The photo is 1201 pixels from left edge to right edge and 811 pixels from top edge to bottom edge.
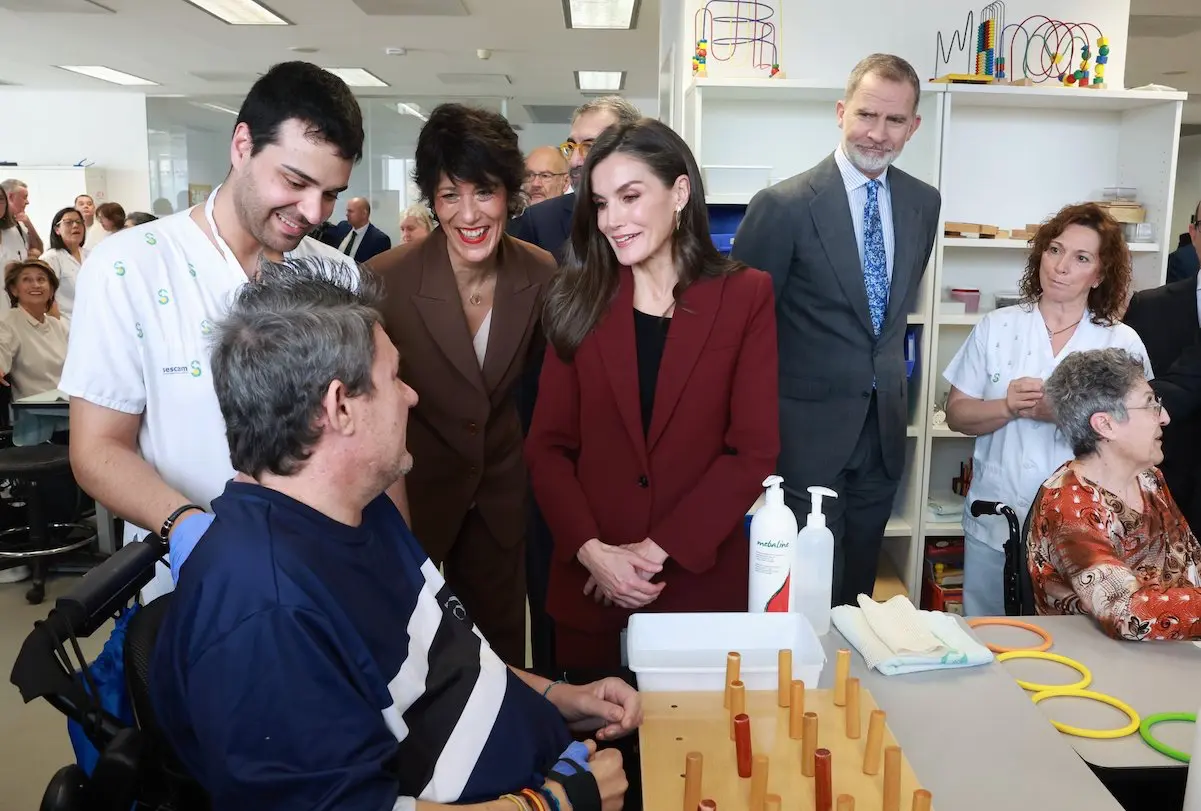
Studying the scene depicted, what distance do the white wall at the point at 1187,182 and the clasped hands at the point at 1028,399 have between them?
12.8m

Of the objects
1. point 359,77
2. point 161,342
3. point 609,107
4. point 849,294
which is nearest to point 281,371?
point 161,342

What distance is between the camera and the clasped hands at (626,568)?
5.33ft

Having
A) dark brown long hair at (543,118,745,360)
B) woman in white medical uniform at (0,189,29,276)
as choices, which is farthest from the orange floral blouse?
woman in white medical uniform at (0,189,29,276)

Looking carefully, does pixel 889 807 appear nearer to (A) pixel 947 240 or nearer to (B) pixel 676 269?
(B) pixel 676 269

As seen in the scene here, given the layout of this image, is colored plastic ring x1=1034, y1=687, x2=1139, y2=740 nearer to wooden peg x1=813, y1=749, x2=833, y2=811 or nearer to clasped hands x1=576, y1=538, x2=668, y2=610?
wooden peg x1=813, y1=749, x2=833, y2=811

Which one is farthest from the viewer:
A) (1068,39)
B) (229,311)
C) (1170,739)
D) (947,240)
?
(1068,39)

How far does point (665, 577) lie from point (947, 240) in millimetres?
2216

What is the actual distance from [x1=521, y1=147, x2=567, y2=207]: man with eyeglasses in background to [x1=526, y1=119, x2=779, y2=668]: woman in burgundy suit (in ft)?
5.21

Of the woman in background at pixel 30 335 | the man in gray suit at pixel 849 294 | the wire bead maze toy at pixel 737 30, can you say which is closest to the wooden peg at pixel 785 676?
the man in gray suit at pixel 849 294

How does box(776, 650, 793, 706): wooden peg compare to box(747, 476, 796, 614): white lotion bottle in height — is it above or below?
below

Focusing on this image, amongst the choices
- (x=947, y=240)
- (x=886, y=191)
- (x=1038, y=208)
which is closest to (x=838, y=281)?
(x=886, y=191)

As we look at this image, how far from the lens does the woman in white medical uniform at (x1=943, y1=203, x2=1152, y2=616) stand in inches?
98.9

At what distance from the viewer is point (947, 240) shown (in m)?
3.40

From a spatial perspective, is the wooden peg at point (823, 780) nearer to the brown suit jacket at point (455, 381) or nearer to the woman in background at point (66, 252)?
the brown suit jacket at point (455, 381)
